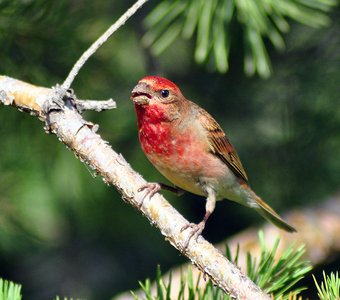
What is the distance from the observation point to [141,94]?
4.30 m

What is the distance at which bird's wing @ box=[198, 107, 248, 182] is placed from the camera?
473 cm

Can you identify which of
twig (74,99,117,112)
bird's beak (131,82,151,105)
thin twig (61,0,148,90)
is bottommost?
twig (74,99,117,112)

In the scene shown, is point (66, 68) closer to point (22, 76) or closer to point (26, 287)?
point (22, 76)

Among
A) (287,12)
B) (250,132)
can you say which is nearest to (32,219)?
(250,132)

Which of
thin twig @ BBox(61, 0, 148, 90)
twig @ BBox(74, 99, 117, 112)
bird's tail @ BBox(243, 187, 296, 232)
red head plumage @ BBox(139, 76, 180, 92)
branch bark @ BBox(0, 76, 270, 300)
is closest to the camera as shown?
branch bark @ BBox(0, 76, 270, 300)

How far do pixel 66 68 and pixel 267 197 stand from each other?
5.80 ft

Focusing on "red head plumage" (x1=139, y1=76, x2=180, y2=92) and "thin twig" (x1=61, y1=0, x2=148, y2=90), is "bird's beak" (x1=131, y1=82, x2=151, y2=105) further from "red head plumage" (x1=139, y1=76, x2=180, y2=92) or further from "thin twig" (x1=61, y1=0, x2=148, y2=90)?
"thin twig" (x1=61, y1=0, x2=148, y2=90)

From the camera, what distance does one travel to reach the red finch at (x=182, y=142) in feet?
14.4

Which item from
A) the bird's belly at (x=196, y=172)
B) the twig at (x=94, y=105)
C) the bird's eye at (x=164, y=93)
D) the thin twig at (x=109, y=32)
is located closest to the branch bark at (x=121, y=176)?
the twig at (x=94, y=105)

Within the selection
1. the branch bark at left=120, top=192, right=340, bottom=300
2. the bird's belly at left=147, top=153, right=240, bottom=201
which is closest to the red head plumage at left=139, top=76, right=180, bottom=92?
the bird's belly at left=147, top=153, right=240, bottom=201

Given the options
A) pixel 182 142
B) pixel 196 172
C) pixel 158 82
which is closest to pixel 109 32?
pixel 158 82

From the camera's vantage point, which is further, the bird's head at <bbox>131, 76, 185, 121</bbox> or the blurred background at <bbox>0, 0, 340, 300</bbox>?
the blurred background at <bbox>0, 0, 340, 300</bbox>

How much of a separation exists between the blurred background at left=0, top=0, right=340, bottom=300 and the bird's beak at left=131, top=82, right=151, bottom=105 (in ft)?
1.11

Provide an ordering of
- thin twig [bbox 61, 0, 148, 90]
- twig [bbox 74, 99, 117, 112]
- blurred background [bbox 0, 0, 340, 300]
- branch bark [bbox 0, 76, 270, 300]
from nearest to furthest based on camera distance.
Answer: branch bark [bbox 0, 76, 270, 300], thin twig [bbox 61, 0, 148, 90], twig [bbox 74, 99, 117, 112], blurred background [bbox 0, 0, 340, 300]
